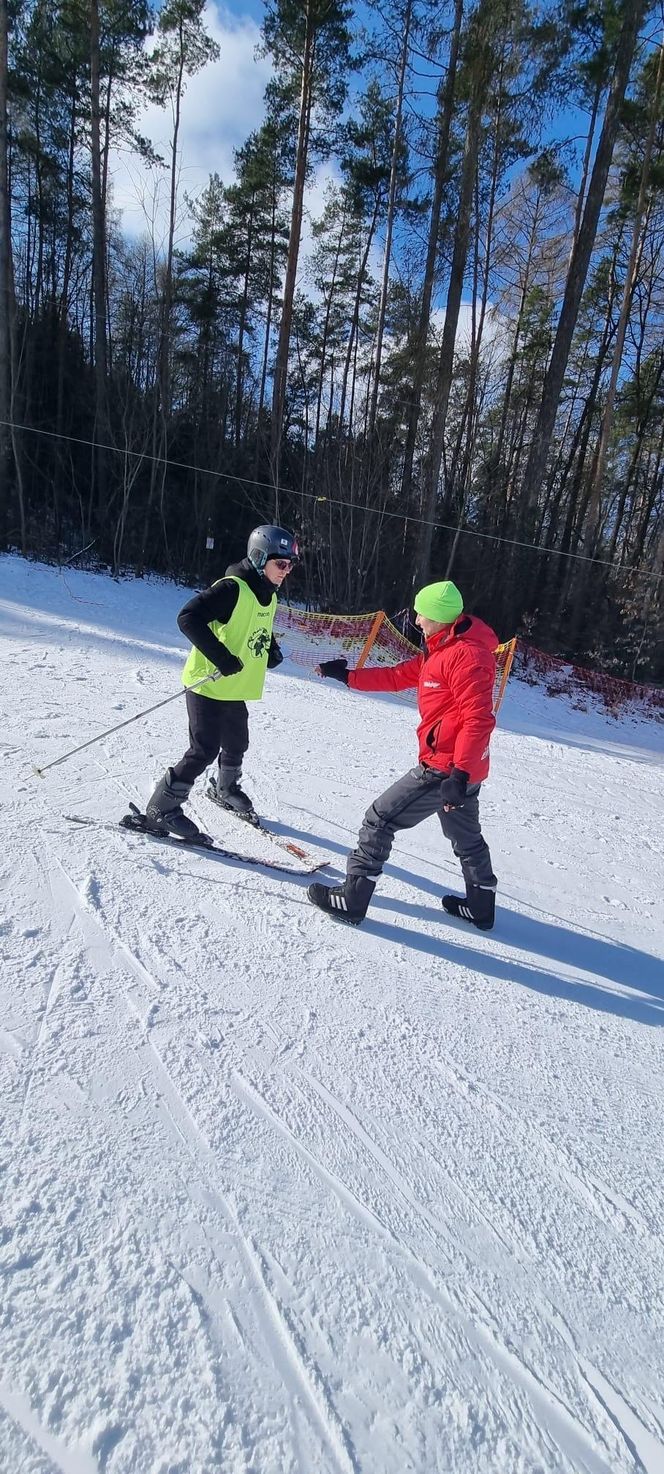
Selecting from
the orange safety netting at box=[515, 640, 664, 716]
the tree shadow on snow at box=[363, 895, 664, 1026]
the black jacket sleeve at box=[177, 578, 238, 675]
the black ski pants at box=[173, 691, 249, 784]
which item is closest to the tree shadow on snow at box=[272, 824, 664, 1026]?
the tree shadow on snow at box=[363, 895, 664, 1026]

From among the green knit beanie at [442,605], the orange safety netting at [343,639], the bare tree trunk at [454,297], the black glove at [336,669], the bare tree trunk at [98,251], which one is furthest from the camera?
the bare tree trunk at [98,251]

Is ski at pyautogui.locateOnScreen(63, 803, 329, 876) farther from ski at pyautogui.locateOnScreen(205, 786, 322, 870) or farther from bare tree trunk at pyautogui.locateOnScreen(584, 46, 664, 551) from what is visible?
bare tree trunk at pyautogui.locateOnScreen(584, 46, 664, 551)

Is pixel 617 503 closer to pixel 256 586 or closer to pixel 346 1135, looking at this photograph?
pixel 256 586

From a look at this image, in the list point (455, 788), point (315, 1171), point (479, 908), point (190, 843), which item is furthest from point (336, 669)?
point (315, 1171)

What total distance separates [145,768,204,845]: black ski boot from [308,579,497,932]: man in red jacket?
33.8 inches

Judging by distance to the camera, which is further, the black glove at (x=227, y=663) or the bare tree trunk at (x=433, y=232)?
the bare tree trunk at (x=433, y=232)

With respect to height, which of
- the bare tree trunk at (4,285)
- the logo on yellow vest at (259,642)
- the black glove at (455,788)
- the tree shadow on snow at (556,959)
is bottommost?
the tree shadow on snow at (556,959)

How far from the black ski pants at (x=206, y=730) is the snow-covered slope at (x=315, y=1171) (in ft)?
1.60

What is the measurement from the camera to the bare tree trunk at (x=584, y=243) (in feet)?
44.9

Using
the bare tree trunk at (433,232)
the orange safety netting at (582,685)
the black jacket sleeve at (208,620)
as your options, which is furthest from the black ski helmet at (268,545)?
the bare tree trunk at (433,232)

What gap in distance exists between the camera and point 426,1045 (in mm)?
2396

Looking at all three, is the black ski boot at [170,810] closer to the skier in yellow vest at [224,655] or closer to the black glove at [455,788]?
the skier in yellow vest at [224,655]

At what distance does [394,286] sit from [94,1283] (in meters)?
20.4

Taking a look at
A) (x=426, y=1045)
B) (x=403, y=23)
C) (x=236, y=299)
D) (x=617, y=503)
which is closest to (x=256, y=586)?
(x=426, y=1045)
